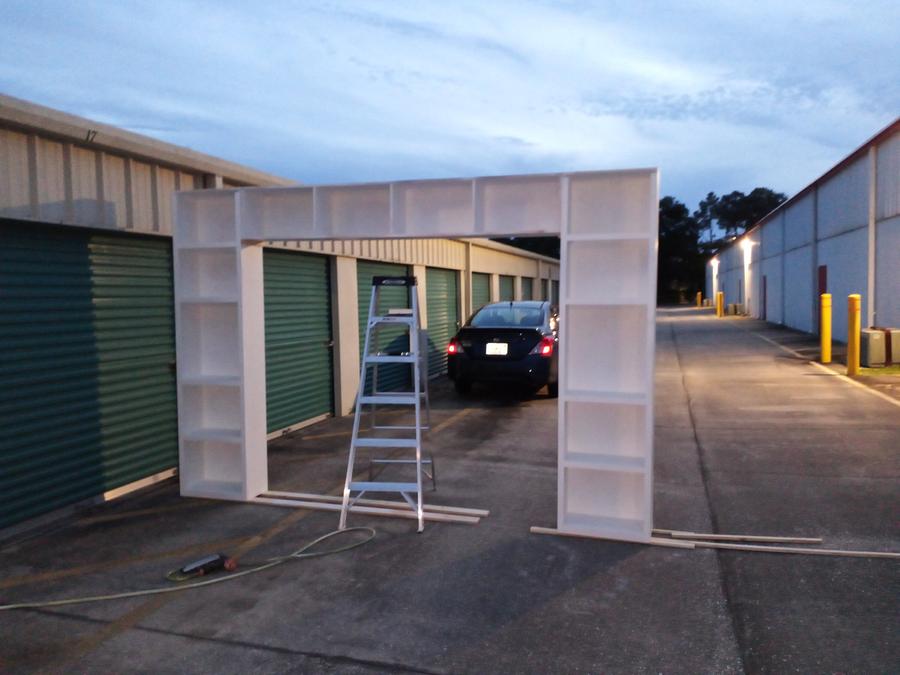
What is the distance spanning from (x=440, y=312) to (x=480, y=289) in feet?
12.3

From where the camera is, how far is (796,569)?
469 centimetres

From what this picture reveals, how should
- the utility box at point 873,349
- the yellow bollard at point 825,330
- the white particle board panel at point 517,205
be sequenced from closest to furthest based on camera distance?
the white particle board panel at point 517,205
the utility box at point 873,349
the yellow bollard at point 825,330

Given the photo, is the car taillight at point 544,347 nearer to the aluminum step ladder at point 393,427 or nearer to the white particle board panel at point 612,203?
the aluminum step ladder at point 393,427

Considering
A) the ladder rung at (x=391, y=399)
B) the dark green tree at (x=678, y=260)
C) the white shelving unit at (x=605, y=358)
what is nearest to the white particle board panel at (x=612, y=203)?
the white shelving unit at (x=605, y=358)

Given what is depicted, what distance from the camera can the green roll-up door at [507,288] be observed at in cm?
2151

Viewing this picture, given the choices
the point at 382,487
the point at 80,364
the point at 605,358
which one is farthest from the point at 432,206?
the point at 80,364

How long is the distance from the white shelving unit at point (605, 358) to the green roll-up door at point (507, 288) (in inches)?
607

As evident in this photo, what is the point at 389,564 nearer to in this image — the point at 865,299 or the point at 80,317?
the point at 80,317

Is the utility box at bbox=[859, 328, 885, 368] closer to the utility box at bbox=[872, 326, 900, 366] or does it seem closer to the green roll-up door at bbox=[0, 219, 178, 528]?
the utility box at bbox=[872, 326, 900, 366]

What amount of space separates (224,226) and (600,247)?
133 inches

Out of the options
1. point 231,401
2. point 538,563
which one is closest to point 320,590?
point 538,563

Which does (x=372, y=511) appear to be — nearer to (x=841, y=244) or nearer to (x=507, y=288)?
(x=507, y=288)

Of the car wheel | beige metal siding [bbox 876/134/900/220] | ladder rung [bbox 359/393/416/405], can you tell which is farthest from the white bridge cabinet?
beige metal siding [bbox 876/134/900/220]

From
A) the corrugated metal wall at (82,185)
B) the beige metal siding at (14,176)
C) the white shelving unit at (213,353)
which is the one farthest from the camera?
the white shelving unit at (213,353)
